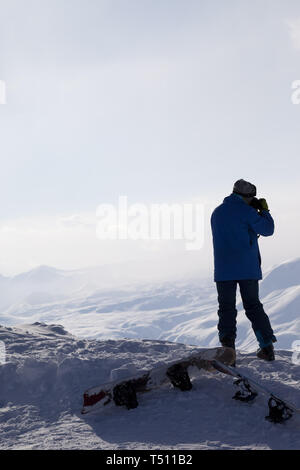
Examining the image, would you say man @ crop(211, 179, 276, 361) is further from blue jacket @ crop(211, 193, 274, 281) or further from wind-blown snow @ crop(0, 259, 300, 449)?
wind-blown snow @ crop(0, 259, 300, 449)

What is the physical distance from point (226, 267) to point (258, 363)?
4.54 feet

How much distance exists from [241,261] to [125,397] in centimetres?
235

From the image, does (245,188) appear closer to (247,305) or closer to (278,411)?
(247,305)

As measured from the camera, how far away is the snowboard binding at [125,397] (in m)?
4.65

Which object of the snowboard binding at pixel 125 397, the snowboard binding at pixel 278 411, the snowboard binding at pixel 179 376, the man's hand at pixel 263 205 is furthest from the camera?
the man's hand at pixel 263 205

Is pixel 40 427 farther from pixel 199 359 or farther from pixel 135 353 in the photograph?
pixel 135 353

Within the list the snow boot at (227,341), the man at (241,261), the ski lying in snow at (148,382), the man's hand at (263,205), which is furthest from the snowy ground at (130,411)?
the man's hand at (263,205)

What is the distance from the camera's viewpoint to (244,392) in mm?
4523

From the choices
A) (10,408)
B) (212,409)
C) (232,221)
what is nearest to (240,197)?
(232,221)

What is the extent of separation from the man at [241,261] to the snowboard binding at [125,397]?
165 centimetres

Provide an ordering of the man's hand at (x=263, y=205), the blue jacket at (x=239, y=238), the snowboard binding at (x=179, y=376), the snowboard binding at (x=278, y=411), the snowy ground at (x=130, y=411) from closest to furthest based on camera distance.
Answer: the snowy ground at (x=130, y=411) < the snowboard binding at (x=278, y=411) < the snowboard binding at (x=179, y=376) < the blue jacket at (x=239, y=238) < the man's hand at (x=263, y=205)

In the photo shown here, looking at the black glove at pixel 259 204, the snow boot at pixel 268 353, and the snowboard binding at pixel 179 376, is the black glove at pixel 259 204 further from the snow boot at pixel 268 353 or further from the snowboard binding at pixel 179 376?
the snowboard binding at pixel 179 376

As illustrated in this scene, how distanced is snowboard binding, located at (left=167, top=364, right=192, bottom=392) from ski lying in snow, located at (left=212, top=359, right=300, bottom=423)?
14.0 inches

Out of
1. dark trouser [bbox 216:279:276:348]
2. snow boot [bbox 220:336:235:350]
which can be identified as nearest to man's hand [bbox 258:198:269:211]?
dark trouser [bbox 216:279:276:348]
